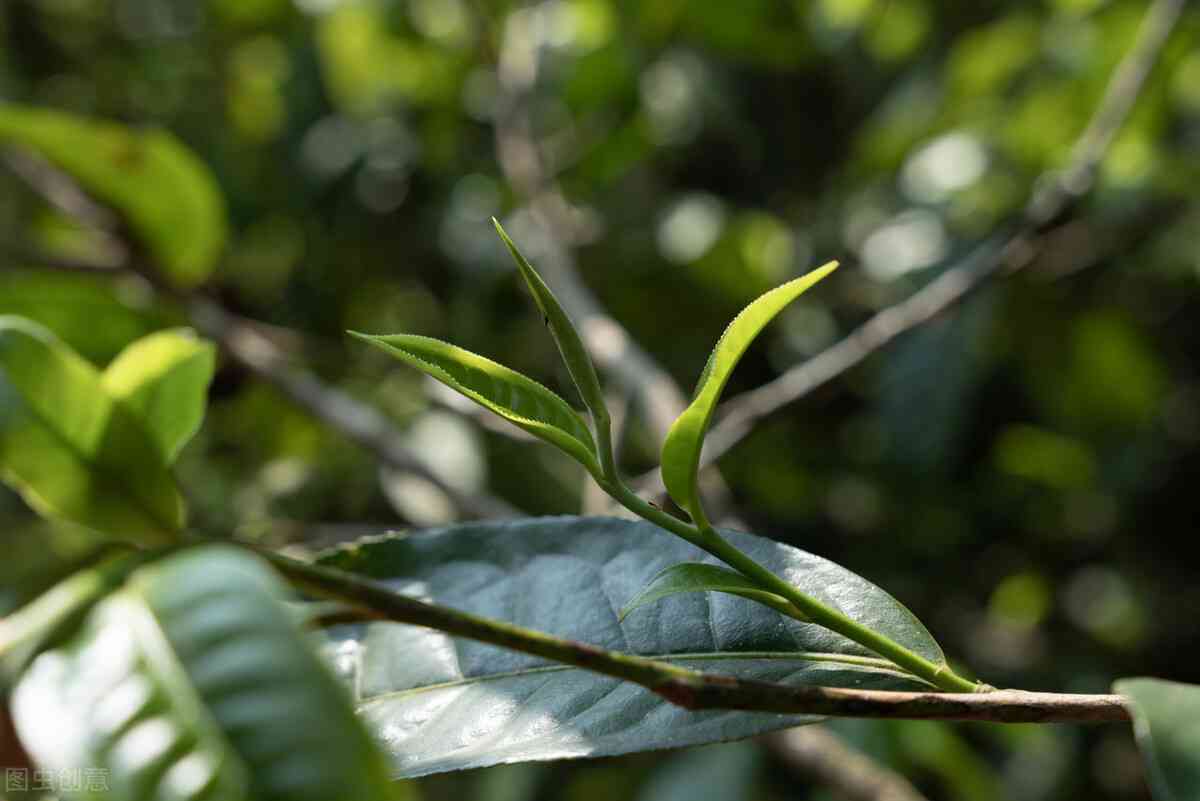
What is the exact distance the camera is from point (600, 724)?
400mm

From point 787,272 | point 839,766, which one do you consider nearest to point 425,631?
point 839,766

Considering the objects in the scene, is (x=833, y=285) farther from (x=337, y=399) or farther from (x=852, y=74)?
(x=337, y=399)

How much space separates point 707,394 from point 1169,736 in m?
0.17

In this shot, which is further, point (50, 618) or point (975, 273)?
point (975, 273)

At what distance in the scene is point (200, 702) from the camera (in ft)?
0.87

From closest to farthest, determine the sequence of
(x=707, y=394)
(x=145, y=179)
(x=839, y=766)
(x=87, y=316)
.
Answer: (x=707, y=394) → (x=839, y=766) → (x=87, y=316) → (x=145, y=179)

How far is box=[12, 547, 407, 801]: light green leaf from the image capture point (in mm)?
249

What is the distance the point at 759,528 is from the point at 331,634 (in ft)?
3.19

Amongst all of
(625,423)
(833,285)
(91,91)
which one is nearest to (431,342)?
(625,423)

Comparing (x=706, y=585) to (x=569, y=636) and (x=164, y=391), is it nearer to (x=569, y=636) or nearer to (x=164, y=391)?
(x=569, y=636)

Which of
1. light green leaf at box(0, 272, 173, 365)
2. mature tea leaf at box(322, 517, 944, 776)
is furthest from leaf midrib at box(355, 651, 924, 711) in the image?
light green leaf at box(0, 272, 173, 365)

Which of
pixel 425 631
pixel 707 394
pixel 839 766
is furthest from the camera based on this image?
pixel 839 766

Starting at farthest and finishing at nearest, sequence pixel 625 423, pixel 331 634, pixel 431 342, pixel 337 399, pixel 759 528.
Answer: pixel 759 528
pixel 337 399
pixel 625 423
pixel 331 634
pixel 431 342

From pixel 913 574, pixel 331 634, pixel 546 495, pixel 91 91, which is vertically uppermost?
pixel 91 91
